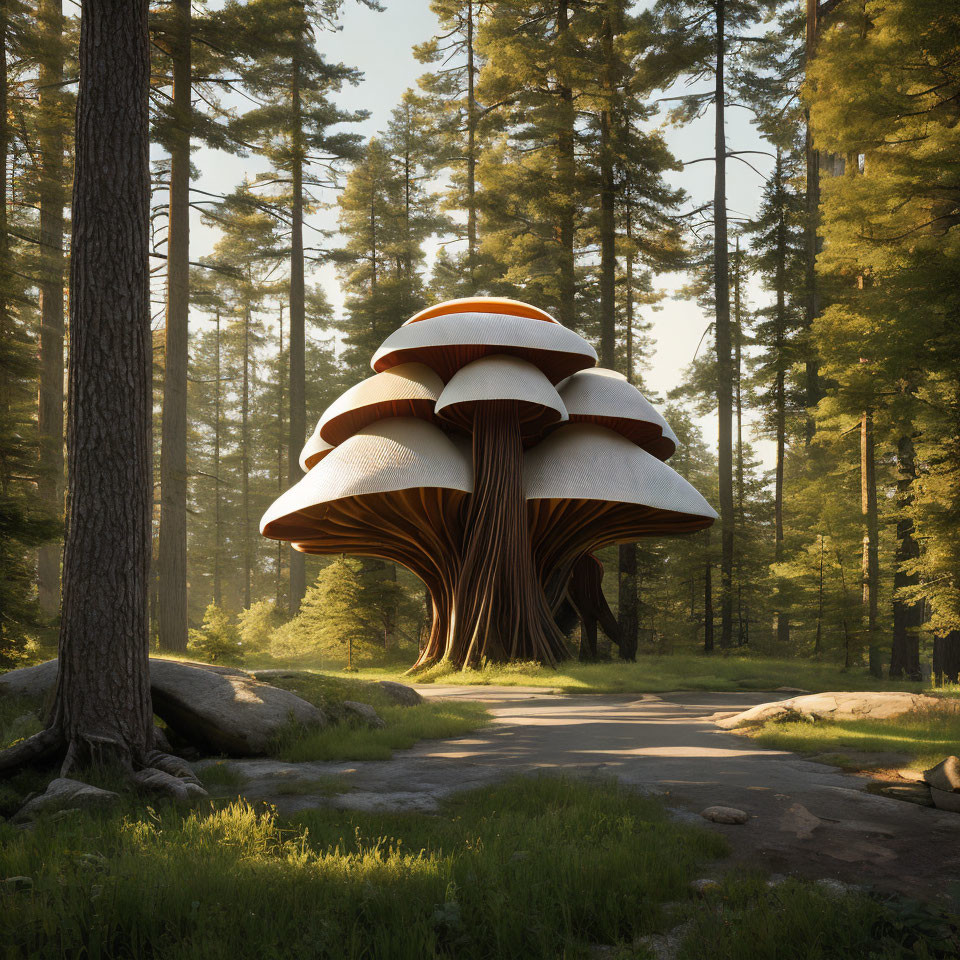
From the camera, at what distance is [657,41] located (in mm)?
24234

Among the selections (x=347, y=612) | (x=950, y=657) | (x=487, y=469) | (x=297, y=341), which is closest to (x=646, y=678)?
(x=487, y=469)

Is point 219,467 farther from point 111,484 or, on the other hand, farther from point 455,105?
point 111,484

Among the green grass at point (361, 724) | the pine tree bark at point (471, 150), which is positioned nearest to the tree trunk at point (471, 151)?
the pine tree bark at point (471, 150)

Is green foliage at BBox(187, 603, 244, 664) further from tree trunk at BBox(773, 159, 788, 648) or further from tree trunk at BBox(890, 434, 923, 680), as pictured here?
tree trunk at BBox(773, 159, 788, 648)

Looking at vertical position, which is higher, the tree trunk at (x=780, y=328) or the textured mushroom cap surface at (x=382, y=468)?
the tree trunk at (x=780, y=328)

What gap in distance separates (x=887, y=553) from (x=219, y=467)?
37.7m

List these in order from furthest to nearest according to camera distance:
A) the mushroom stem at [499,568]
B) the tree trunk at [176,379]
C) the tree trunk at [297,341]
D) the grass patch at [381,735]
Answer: the tree trunk at [297,341]
the tree trunk at [176,379]
the mushroom stem at [499,568]
the grass patch at [381,735]

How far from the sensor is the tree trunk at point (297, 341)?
25.6m

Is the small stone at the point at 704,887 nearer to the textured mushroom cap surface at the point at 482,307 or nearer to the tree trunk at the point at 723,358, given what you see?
the textured mushroom cap surface at the point at 482,307

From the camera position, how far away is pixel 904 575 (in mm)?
16453

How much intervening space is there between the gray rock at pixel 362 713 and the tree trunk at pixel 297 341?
60.9 feet

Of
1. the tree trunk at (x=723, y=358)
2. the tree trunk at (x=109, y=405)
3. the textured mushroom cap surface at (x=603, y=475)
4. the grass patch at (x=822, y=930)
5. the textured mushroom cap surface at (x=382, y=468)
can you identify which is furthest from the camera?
the tree trunk at (x=723, y=358)

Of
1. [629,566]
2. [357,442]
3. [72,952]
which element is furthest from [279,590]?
[72,952]

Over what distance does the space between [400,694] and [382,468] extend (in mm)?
6426
